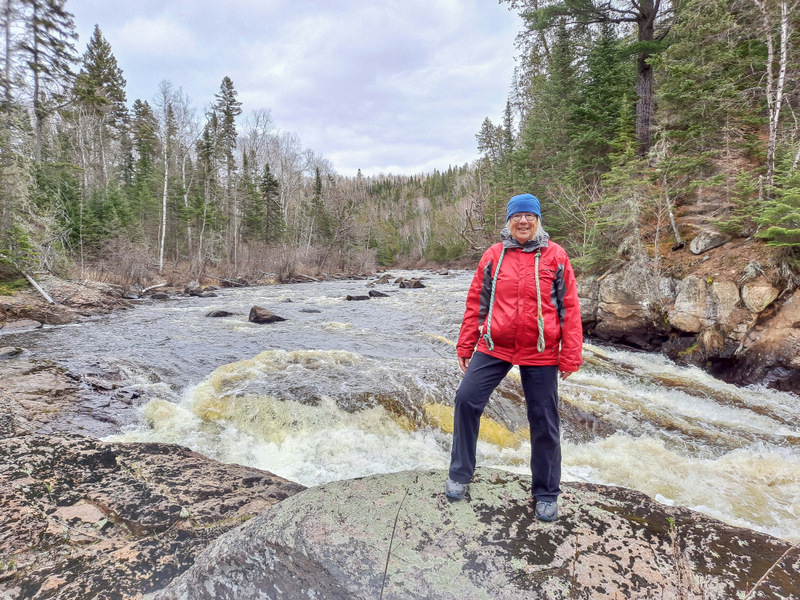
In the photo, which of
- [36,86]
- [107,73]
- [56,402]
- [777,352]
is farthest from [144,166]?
[777,352]

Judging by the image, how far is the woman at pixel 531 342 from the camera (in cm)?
243

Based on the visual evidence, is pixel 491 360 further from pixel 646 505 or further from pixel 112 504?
pixel 112 504

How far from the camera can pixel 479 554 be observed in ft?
6.64

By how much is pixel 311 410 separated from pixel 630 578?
14.8ft

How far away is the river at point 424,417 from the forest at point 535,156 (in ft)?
10.7

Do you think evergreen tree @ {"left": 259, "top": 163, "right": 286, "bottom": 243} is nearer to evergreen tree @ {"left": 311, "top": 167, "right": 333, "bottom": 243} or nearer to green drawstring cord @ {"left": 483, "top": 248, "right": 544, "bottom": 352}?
evergreen tree @ {"left": 311, "top": 167, "right": 333, "bottom": 243}

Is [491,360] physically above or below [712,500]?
above

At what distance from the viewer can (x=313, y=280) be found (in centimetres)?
3312

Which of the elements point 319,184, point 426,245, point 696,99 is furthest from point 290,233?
point 696,99

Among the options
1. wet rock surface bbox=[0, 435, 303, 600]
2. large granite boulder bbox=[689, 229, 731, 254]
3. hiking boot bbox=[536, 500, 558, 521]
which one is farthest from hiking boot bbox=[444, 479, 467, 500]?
large granite boulder bbox=[689, 229, 731, 254]

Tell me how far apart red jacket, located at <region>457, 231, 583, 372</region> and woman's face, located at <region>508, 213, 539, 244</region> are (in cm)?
5

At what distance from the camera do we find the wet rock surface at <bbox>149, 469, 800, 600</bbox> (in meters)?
1.82

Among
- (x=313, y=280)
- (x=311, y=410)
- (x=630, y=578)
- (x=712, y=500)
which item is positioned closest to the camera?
(x=630, y=578)

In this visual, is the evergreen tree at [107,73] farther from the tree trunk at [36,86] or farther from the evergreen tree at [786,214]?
the evergreen tree at [786,214]
